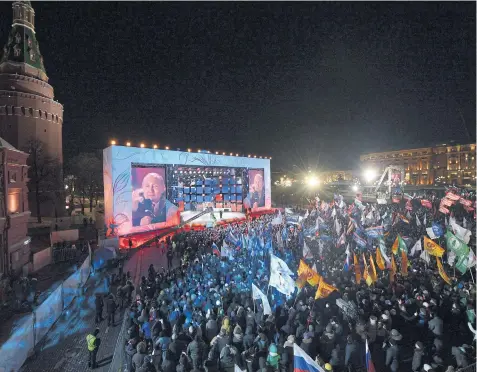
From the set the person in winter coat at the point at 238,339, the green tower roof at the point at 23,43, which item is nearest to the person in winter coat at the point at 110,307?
the person in winter coat at the point at 238,339

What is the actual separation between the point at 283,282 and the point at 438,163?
3698 inches

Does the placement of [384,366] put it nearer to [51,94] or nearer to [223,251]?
[223,251]

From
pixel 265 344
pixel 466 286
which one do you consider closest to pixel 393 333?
pixel 265 344

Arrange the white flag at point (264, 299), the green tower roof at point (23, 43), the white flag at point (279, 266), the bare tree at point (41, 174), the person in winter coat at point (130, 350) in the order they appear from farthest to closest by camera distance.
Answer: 1. the green tower roof at point (23, 43)
2. the bare tree at point (41, 174)
3. the white flag at point (279, 266)
4. the white flag at point (264, 299)
5. the person in winter coat at point (130, 350)

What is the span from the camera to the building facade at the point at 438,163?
3039 inches

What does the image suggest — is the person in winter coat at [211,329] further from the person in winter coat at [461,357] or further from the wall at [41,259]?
the wall at [41,259]

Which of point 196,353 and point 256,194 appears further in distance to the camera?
point 256,194

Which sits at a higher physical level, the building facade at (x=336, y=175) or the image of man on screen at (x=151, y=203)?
the building facade at (x=336, y=175)

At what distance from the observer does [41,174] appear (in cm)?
3538

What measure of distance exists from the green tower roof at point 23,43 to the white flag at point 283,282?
141ft

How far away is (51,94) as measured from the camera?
3938 cm

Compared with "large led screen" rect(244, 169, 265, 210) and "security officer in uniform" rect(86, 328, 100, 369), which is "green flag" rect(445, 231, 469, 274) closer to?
"security officer in uniform" rect(86, 328, 100, 369)

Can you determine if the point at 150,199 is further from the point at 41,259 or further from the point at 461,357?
the point at 461,357

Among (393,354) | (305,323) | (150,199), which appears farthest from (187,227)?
(393,354)
